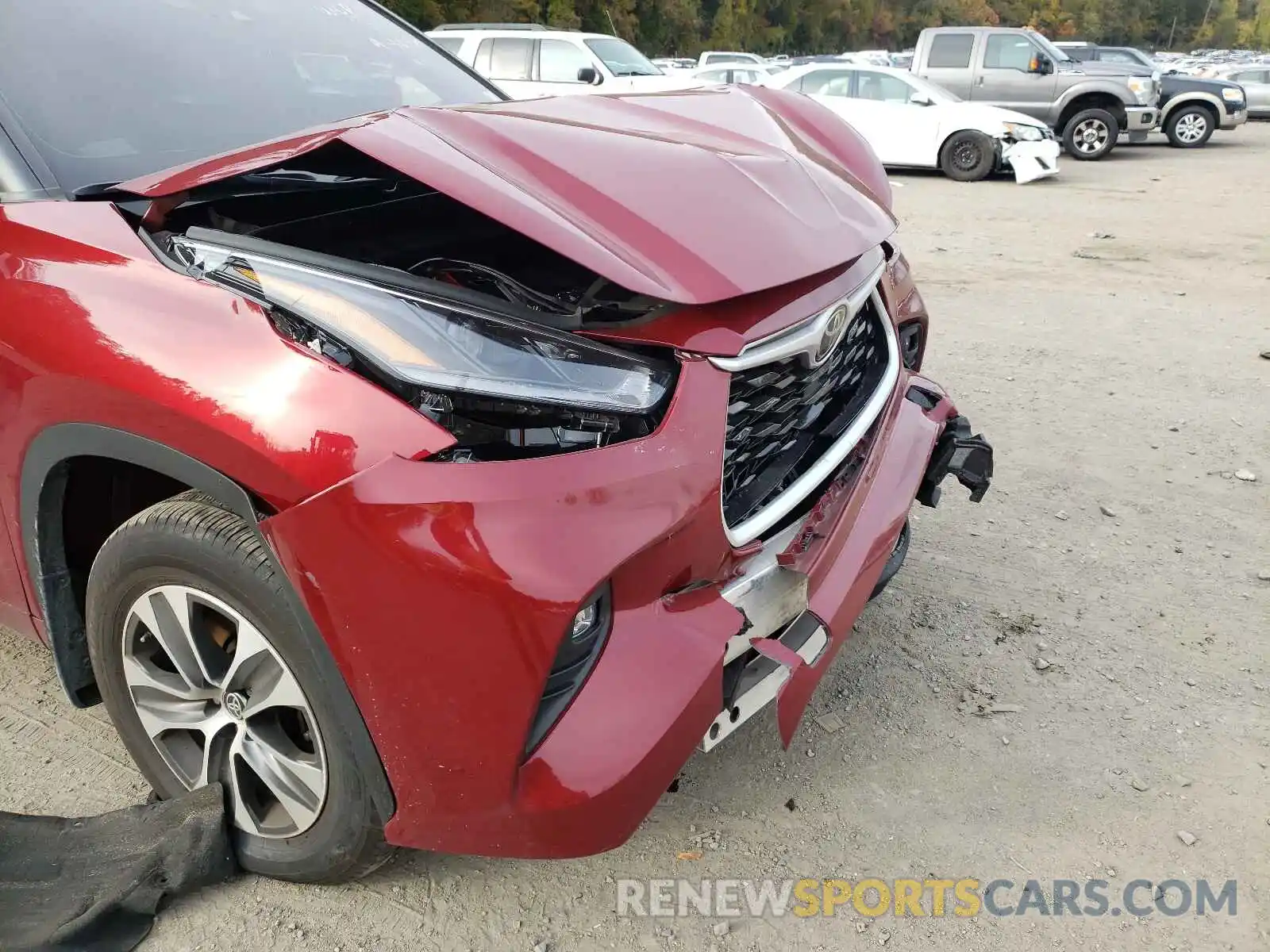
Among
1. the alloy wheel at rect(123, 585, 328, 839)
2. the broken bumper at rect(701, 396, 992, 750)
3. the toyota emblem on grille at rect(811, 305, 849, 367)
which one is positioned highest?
the toyota emblem on grille at rect(811, 305, 849, 367)

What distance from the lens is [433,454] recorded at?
55.7 inches

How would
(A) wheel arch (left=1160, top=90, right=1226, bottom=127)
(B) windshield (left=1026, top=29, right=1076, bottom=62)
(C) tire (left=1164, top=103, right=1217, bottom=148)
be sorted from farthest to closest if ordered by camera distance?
1. (C) tire (left=1164, top=103, right=1217, bottom=148)
2. (A) wheel arch (left=1160, top=90, right=1226, bottom=127)
3. (B) windshield (left=1026, top=29, right=1076, bottom=62)

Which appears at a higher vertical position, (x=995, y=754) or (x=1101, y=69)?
(x=1101, y=69)

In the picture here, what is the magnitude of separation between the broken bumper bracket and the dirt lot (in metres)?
0.54

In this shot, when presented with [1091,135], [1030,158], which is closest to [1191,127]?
[1091,135]

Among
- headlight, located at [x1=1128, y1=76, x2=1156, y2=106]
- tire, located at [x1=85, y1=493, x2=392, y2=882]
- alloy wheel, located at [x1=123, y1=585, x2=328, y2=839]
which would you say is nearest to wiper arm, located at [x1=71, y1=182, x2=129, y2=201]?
tire, located at [x1=85, y1=493, x2=392, y2=882]

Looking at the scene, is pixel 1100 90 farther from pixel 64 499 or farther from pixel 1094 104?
pixel 64 499

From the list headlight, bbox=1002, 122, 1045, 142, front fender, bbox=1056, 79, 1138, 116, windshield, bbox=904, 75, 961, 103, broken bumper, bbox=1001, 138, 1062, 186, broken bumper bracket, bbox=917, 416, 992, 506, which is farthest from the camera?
front fender, bbox=1056, 79, 1138, 116

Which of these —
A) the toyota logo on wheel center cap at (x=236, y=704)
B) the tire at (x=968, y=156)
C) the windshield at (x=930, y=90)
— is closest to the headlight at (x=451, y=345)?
the toyota logo on wheel center cap at (x=236, y=704)

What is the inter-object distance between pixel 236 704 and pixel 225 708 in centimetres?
5

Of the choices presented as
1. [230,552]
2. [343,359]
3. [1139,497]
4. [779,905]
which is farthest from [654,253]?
[1139,497]

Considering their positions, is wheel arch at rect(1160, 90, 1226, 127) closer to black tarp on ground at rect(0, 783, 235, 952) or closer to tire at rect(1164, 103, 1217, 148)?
tire at rect(1164, 103, 1217, 148)

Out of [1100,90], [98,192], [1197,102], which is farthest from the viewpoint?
[1197,102]

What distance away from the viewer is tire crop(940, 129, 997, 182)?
11789mm
